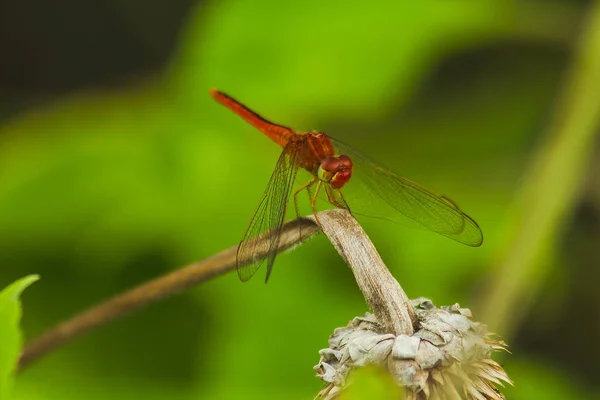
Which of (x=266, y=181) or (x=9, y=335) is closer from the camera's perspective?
(x=9, y=335)

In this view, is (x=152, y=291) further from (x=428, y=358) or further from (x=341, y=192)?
(x=428, y=358)

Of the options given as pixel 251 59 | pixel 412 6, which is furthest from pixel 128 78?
pixel 412 6

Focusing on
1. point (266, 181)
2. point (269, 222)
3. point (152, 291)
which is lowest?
point (266, 181)

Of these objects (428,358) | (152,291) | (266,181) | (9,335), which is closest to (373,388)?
(428,358)

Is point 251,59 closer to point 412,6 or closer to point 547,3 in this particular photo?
point 412,6

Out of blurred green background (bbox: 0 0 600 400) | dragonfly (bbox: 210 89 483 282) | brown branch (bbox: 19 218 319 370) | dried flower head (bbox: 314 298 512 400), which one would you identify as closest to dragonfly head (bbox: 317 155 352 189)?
dragonfly (bbox: 210 89 483 282)

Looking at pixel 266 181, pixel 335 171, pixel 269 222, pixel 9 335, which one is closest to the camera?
pixel 9 335

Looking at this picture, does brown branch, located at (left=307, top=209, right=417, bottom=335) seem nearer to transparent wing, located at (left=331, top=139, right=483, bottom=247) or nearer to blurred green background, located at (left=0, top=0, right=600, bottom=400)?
transparent wing, located at (left=331, top=139, right=483, bottom=247)
